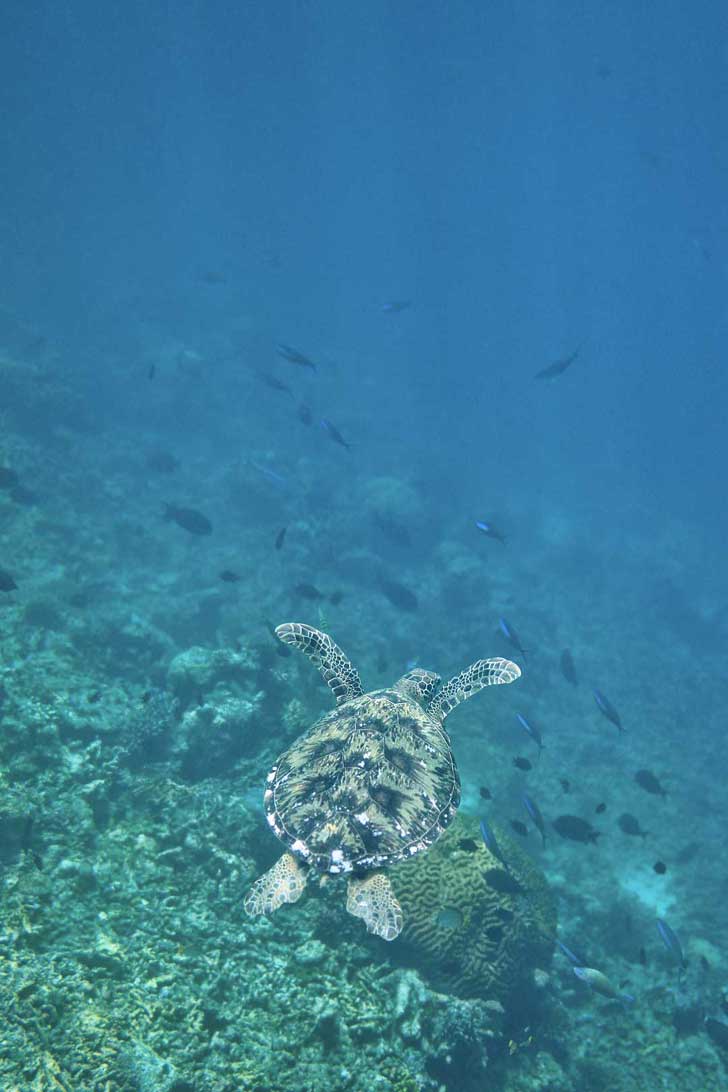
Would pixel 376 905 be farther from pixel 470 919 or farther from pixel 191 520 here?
pixel 191 520

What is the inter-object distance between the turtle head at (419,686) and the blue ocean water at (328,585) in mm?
2070

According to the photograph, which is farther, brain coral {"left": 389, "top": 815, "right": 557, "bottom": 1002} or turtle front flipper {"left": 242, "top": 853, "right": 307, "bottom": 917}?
brain coral {"left": 389, "top": 815, "right": 557, "bottom": 1002}

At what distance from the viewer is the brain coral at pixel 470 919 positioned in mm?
5707

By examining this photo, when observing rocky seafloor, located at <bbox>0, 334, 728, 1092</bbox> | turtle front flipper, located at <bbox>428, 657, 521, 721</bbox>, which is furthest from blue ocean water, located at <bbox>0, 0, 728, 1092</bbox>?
turtle front flipper, located at <bbox>428, 657, 521, 721</bbox>

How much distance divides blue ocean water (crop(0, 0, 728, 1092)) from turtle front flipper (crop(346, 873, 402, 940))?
2.56 feet

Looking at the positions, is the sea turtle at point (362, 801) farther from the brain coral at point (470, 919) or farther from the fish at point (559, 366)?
the fish at point (559, 366)

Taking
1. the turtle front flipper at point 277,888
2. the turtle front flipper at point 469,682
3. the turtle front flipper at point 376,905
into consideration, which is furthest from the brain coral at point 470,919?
the turtle front flipper at point 277,888

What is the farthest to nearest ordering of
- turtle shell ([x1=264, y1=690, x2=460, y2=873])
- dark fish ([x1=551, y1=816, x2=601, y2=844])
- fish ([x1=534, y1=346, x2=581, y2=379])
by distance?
fish ([x1=534, y1=346, x2=581, y2=379]), dark fish ([x1=551, y1=816, x2=601, y2=844]), turtle shell ([x1=264, y1=690, x2=460, y2=873])

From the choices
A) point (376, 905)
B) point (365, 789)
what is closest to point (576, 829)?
point (376, 905)

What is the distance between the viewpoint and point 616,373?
461ft

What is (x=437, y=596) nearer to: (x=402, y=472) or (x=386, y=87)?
(x=402, y=472)

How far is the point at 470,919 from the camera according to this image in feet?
19.7

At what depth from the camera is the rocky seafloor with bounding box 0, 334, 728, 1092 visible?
12.3 ft

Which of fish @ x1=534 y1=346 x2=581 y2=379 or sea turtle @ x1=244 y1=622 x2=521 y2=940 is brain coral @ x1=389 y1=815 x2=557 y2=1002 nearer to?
sea turtle @ x1=244 y1=622 x2=521 y2=940
